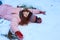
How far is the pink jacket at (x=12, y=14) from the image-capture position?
1.07m

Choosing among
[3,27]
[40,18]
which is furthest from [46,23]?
[3,27]

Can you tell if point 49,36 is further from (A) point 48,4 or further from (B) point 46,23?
(A) point 48,4

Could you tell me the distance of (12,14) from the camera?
1.16 meters

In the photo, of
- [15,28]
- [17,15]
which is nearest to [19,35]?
[15,28]

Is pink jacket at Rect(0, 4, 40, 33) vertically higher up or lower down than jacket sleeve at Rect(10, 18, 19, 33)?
higher up

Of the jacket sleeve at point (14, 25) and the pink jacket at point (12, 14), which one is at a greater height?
the pink jacket at point (12, 14)

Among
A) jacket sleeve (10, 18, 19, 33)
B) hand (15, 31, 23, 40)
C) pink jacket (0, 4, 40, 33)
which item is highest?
pink jacket (0, 4, 40, 33)

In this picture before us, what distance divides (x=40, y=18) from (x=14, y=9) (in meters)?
0.22

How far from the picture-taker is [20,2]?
4.52 feet

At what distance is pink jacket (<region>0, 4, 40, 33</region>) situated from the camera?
1.07 m

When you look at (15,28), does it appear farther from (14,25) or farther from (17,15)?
(17,15)

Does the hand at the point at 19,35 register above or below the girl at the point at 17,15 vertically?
below

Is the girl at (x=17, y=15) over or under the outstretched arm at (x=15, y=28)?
over

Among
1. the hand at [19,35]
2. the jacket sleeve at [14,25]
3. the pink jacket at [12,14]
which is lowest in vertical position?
the hand at [19,35]
